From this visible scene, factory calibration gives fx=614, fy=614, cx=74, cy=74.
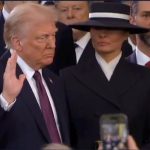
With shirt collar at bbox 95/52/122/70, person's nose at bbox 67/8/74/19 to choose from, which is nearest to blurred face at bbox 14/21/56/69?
shirt collar at bbox 95/52/122/70

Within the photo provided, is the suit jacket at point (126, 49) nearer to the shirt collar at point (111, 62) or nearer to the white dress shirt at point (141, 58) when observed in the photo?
the white dress shirt at point (141, 58)

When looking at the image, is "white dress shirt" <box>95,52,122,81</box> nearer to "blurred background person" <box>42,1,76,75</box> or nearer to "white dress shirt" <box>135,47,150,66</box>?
"white dress shirt" <box>135,47,150,66</box>

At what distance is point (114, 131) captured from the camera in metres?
2.20

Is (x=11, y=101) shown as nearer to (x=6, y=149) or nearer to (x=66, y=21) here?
(x=6, y=149)

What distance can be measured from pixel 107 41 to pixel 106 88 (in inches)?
10.4

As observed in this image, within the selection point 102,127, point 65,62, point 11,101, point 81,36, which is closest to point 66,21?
point 81,36

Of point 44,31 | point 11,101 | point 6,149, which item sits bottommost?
point 6,149

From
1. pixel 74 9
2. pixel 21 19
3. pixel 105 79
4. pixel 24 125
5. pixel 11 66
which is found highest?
pixel 21 19

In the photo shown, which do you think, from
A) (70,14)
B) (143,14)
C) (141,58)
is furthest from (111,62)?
(70,14)

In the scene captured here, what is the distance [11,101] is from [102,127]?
97 centimetres

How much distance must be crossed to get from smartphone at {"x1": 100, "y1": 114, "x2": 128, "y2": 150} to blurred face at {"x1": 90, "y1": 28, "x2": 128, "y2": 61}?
49.7 inches

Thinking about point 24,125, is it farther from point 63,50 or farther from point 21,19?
point 63,50

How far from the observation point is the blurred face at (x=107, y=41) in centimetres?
345

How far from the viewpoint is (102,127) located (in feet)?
7.20
